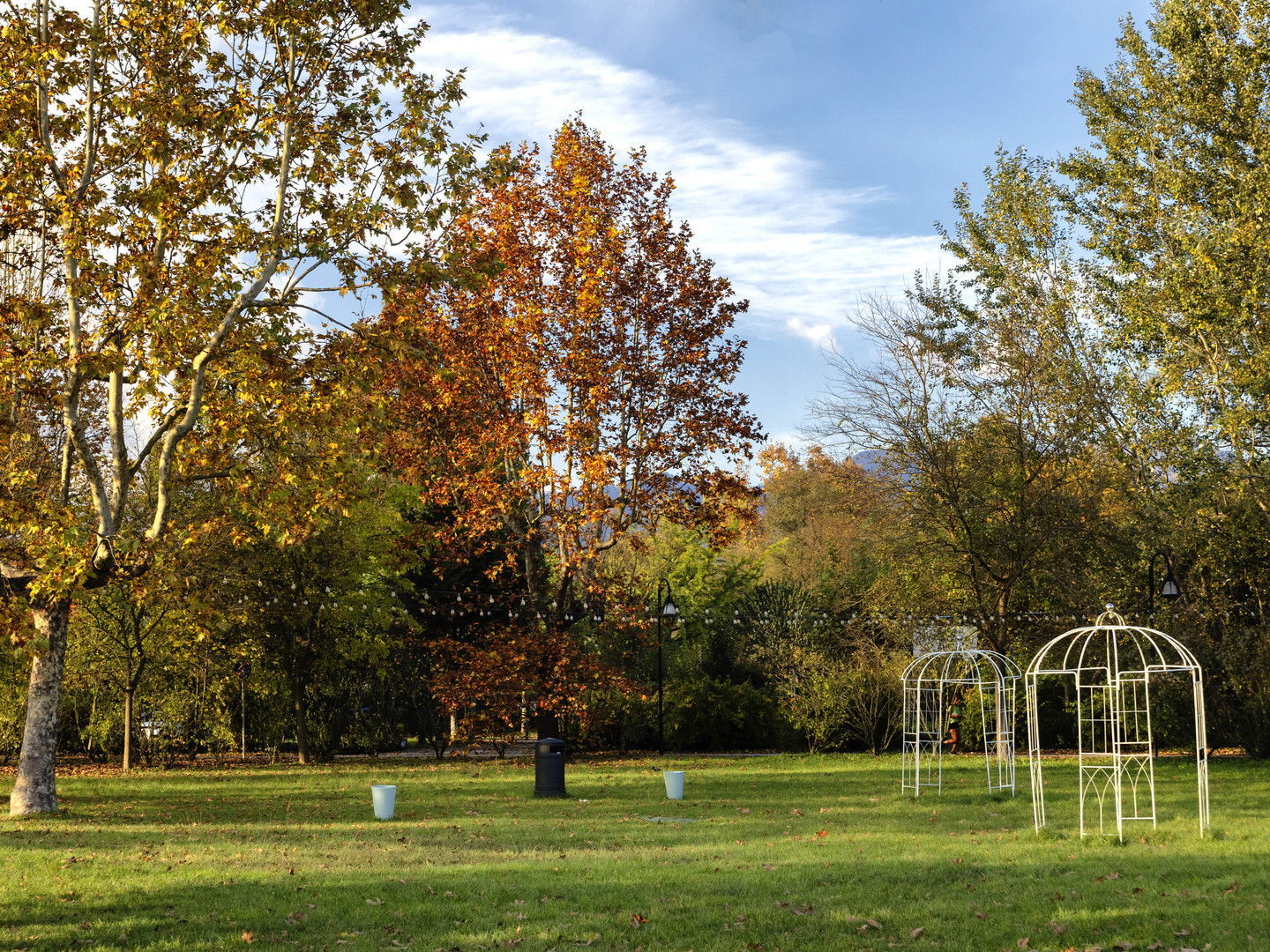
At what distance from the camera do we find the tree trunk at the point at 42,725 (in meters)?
11.7

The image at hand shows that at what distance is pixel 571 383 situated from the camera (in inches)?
698

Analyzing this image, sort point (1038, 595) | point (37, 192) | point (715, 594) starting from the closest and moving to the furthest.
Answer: point (37, 192) < point (1038, 595) < point (715, 594)

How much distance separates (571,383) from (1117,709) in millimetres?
10049

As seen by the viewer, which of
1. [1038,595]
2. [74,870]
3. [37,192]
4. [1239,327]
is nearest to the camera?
[74,870]

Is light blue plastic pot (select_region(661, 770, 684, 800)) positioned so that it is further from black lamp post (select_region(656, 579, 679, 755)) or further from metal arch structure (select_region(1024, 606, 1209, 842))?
black lamp post (select_region(656, 579, 679, 755))

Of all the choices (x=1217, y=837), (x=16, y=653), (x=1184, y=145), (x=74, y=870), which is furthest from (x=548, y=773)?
(x=1184, y=145)

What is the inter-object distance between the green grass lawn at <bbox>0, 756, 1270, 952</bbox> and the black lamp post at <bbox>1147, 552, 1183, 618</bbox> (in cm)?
405

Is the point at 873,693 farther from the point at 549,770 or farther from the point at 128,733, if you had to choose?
the point at 128,733

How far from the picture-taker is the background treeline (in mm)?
→ 17703

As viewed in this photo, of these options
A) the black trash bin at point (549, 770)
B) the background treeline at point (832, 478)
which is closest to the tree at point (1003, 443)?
the background treeline at point (832, 478)

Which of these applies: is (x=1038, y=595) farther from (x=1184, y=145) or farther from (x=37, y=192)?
(x=37, y=192)

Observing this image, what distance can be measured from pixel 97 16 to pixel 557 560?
12461 mm

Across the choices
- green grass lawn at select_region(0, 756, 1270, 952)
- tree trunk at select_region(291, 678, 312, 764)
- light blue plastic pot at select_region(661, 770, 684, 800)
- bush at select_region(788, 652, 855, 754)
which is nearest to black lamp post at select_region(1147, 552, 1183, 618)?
green grass lawn at select_region(0, 756, 1270, 952)

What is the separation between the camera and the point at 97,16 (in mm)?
11867
